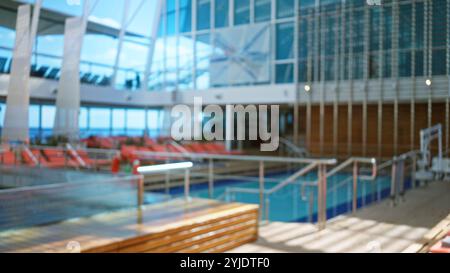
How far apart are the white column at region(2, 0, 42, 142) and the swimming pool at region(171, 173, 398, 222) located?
222cm

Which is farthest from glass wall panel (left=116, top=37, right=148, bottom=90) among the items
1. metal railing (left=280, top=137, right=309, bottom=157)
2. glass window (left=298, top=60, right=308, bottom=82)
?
glass window (left=298, top=60, right=308, bottom=82)

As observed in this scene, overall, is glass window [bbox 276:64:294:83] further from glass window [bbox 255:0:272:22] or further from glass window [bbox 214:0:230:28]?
glass window [bbox 214:0:230:28]

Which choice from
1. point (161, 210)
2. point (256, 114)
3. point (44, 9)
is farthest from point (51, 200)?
point (256, 114)

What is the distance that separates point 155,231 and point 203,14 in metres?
1.08

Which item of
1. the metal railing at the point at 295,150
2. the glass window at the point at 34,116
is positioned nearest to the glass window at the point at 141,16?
the glass window at the point at 34,116

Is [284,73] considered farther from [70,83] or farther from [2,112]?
[2,112]

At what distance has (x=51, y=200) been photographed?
2.20 m

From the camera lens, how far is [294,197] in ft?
13.8

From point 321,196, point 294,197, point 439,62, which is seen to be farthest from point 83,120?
point 294,197

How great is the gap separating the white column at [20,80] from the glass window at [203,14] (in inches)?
23.4

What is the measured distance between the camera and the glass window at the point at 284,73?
862 centimetres

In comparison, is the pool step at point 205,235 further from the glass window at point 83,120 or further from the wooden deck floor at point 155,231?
the glass window at point 83,120
